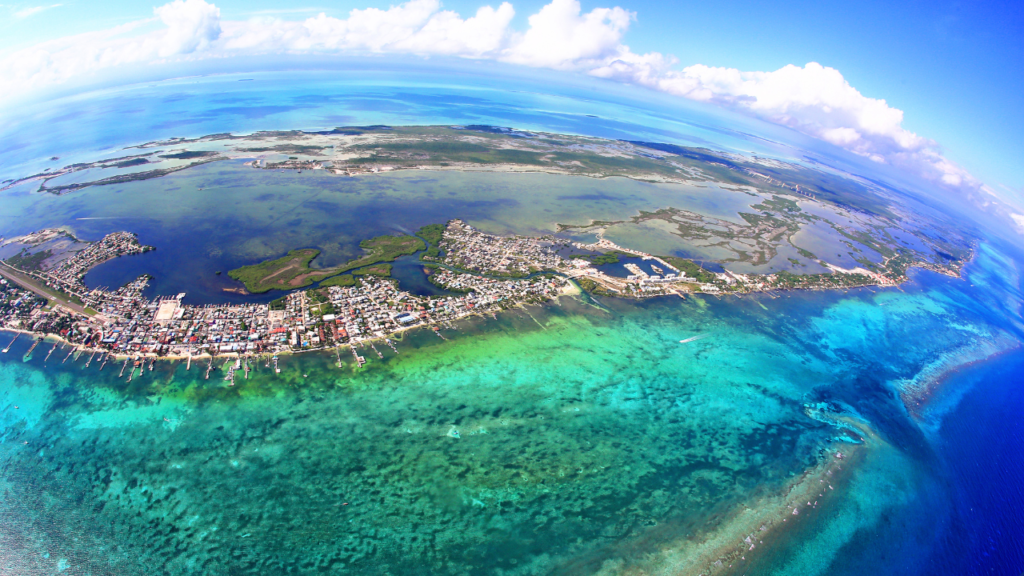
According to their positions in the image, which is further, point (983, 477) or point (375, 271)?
point (375, 271)

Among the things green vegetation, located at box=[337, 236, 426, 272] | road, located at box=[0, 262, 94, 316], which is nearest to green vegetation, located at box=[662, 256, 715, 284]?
green vegetation, located at box=[337, 236, 426, 272]

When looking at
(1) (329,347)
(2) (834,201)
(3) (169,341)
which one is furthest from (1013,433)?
(2) (834,201)

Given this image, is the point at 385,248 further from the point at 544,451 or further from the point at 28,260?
the point at 28,260

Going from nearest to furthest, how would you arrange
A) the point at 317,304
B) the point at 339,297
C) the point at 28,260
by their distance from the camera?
1. the point at 317,304
2. the point at 339,297
3. the point at 28,260

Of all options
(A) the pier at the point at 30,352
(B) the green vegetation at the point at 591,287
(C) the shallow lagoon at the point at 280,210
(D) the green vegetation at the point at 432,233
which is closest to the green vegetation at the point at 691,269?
(C) the shallow lagoon at the point at 280,210

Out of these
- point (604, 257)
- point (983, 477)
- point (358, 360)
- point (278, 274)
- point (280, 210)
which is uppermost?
point (604, 257)

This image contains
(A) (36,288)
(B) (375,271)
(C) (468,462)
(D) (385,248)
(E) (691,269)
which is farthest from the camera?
(E) (691,269)

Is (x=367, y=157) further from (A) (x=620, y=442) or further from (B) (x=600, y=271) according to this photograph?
(A) (x=620, y=442)

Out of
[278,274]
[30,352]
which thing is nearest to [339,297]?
[278,274]
